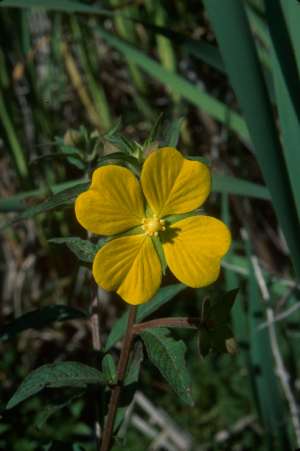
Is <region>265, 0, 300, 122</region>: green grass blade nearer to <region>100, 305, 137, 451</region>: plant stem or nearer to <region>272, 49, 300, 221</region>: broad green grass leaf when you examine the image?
<region>272, 49, 300, 221</region>: broad green grass leaf

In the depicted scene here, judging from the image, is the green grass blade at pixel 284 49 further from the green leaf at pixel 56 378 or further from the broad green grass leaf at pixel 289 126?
the green leaf at pixel 56 378

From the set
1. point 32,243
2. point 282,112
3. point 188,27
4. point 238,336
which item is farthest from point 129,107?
point 282,112

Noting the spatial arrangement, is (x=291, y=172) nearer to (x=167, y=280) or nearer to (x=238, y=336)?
(x=238, y=336)

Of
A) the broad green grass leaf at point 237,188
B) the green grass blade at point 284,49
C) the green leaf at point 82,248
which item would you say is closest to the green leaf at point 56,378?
the green leaf at point 82,248

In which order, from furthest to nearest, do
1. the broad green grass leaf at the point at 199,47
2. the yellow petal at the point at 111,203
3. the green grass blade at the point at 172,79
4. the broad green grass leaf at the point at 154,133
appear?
the green grass blade at the point at 172,79 < the broad green grass leaf at the point at 199,47 < the broad green grass leaf at the point at 154,133 < the yellow petal at the point at 111,203

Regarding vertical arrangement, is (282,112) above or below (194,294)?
above
